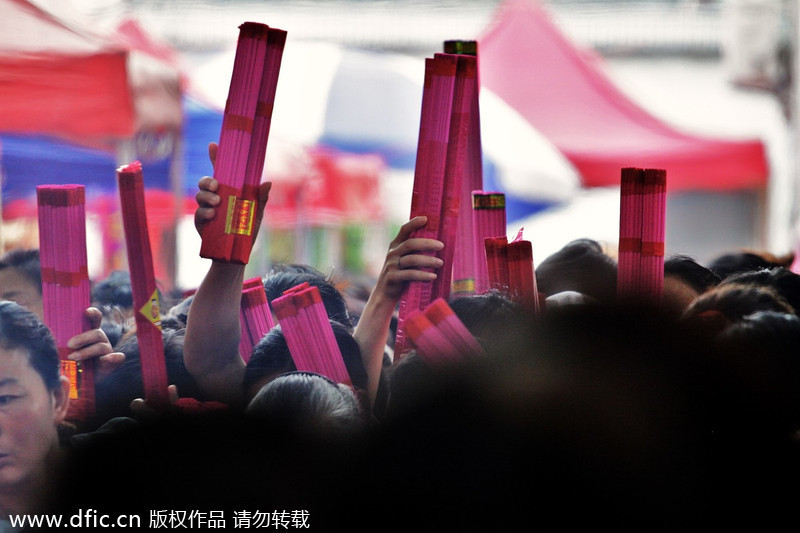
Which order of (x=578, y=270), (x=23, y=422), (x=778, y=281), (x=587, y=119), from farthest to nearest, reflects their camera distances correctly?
1. (x=587, y=119)
2. (x=578, y=270)
3. (x=778, y=281)
4. (x=23, y=422)

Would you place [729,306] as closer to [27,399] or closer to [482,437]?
[482,437]

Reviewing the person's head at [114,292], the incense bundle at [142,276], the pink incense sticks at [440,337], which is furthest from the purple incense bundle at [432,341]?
the person's head at [114,292]

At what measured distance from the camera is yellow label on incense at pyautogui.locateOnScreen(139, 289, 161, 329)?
119cm

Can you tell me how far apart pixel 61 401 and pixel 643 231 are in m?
0.69

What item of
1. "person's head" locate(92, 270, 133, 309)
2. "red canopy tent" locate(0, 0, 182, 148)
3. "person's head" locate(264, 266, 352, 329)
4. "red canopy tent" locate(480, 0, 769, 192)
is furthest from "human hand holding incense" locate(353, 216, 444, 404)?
"red canopy tent" locate(480, 0, 769, 192)

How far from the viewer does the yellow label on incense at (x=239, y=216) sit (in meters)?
1.08

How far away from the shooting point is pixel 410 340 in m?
1.08

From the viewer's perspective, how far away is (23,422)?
1.00 metres

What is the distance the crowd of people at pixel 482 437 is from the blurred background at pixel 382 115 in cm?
24

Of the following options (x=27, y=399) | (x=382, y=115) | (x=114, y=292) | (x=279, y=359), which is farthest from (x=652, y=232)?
(x=382, y=115)

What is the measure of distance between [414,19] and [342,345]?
12.9 m

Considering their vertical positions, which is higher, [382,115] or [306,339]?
[382,115]

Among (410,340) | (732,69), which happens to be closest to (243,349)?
(410,340)

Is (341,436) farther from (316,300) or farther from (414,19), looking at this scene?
(414,19)
